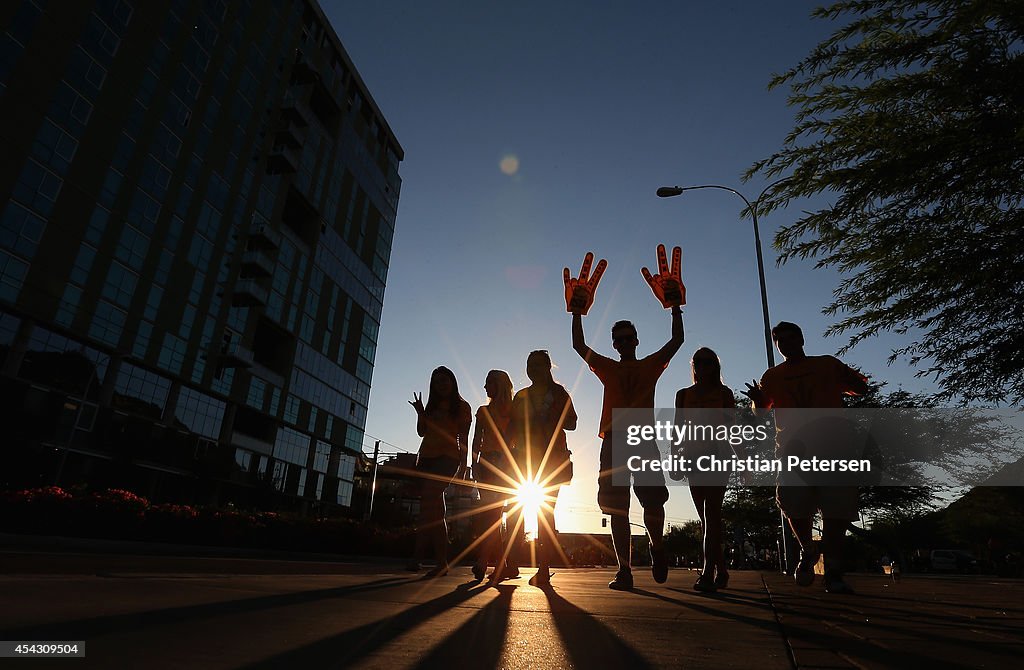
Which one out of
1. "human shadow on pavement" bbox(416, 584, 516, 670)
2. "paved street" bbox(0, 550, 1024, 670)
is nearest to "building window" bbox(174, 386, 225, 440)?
"paved street" bbox(0, 550, 1024, 670)

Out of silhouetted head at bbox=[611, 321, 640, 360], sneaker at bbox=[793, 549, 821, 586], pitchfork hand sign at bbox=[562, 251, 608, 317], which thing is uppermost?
pitchfork hand sign at bbox=[562, 251, 608, 317]

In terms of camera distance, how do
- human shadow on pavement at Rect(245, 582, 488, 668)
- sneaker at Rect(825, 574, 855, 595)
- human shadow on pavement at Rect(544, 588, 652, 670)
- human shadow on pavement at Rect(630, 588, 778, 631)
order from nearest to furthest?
human shadow on pavement at Rect(245, 582, 488, 668), human shadow on pavement at Rect(544, 588, 652, 670), human shadow on pavement at Rect(630, 588, 778, 631), sneaker at Rect(825, 574, 855, 595)

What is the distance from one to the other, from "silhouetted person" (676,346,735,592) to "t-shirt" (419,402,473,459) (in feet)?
6.69

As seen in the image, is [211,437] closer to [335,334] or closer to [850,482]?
[335,334]

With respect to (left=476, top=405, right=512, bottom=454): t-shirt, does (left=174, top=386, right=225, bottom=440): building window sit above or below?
above

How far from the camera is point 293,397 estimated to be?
4744 centimetres

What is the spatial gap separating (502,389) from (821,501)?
9.62ft

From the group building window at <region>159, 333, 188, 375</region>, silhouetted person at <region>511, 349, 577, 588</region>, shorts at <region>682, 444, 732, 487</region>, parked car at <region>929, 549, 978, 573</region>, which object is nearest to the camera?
shorts at <region>682, 444, 732, 487</region>

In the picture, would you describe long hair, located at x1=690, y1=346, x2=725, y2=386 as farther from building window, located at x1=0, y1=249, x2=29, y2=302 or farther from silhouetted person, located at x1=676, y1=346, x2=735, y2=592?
building window, located at x1=0, y1=249, x2=29, y2=302

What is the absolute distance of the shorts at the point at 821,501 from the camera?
4.44 meters

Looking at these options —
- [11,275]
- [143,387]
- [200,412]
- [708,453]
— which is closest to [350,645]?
[708,453]

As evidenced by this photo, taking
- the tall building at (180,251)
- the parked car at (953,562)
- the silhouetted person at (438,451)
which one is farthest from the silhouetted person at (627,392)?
the parked car at (953,562)

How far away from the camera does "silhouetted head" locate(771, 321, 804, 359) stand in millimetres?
4953

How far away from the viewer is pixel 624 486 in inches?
178
